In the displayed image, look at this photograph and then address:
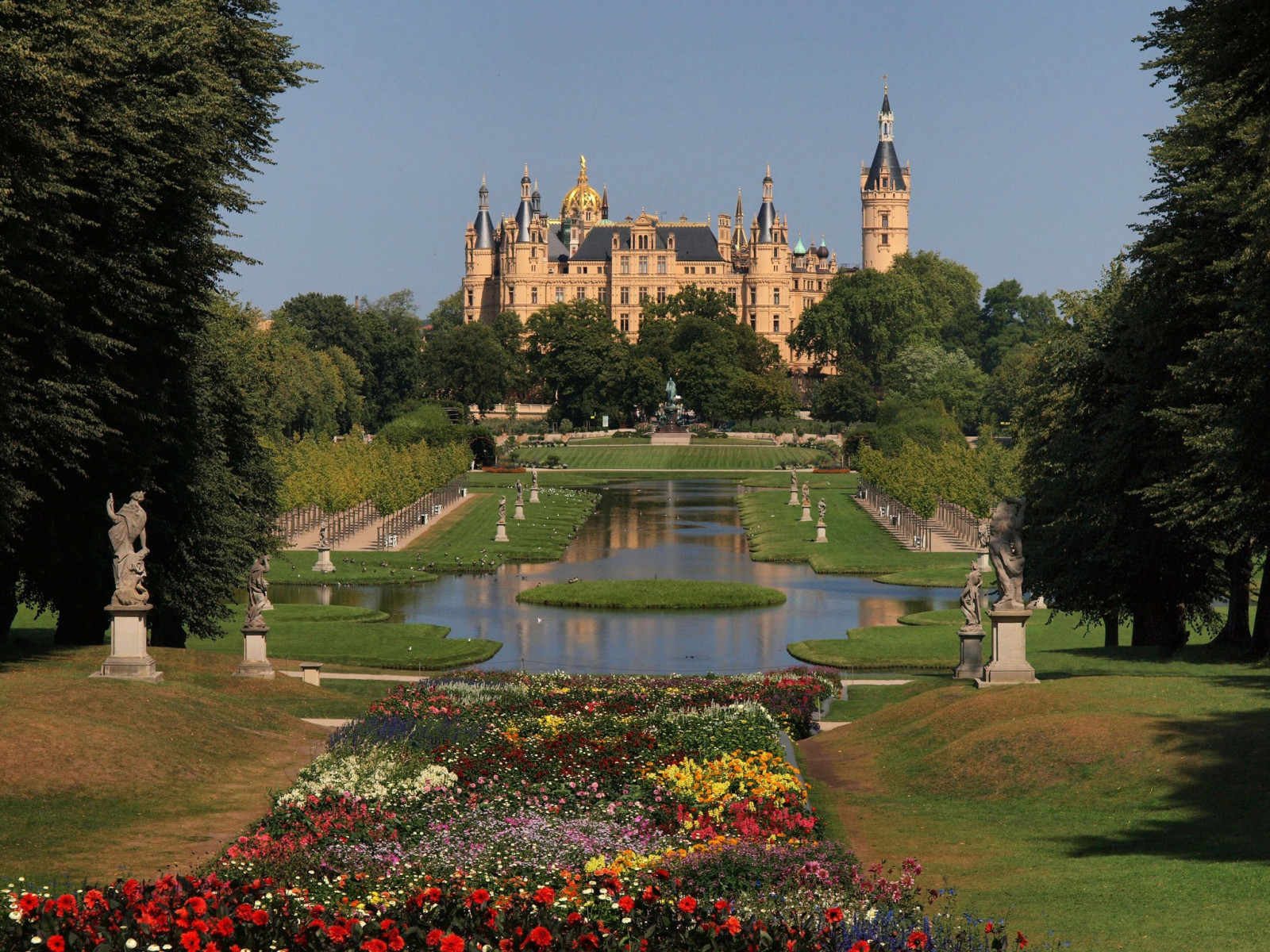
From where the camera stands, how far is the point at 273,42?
32.3 m

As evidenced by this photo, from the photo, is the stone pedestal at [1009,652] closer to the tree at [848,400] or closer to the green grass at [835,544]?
the green grass at [835,544]

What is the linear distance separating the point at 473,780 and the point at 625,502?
7622 cm

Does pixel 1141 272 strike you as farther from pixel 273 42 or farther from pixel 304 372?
pixel 304 372

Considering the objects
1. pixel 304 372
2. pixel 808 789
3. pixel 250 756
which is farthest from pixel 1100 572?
pixel 304 372

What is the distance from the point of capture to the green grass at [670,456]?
4998 inches

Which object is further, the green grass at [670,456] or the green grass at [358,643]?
the green grass at [670,456]

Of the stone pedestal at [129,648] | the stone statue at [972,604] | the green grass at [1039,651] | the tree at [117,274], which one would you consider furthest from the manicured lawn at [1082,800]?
the tree at [117,274]

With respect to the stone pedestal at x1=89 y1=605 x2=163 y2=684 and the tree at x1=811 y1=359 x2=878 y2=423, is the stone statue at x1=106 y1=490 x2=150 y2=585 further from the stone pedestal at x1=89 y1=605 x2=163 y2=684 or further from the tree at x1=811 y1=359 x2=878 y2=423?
the tree at x1=811 y1=359 x2=878 y2=423

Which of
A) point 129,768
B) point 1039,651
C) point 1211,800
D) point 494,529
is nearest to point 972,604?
point 1039,651

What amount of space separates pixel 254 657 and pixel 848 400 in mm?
125919

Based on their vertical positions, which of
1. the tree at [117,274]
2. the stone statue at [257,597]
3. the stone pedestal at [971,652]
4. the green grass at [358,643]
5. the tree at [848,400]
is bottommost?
the green grass at [358,643]

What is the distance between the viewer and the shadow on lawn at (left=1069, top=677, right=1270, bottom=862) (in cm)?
1495

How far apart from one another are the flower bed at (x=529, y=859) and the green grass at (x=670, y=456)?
104 metres

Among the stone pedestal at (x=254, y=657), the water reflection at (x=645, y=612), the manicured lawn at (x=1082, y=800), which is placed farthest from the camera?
the water reflection at (x=645, y=612)
